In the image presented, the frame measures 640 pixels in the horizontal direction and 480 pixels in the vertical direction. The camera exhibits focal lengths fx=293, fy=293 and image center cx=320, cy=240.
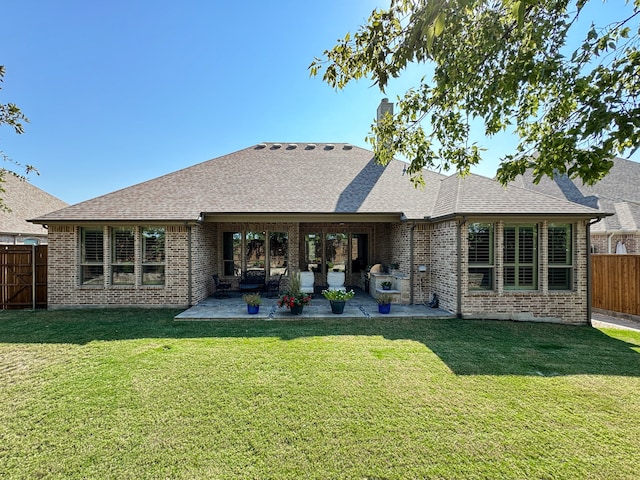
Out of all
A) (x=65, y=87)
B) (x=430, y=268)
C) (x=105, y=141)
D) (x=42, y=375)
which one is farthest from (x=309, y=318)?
(x=105, y=141)

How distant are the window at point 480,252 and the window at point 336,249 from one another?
6.14 m

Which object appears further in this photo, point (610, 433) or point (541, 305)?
point (541, 305)

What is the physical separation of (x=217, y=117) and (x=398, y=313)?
38.7ft

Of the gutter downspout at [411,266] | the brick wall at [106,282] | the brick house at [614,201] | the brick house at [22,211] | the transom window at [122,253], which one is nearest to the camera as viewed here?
the brick wall at [106,282]

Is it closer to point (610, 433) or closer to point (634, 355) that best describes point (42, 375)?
point (610, 433)

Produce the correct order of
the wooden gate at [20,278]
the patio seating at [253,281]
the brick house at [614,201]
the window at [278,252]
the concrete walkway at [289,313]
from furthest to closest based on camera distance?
the brick house at [614,201] < the window at [278,252] < the patio seating at [253,281] < the wooden gate at [20,278] < the concrete walkway at [289,313]

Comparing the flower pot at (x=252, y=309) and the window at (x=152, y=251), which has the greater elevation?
the window at (x=152, y=251)

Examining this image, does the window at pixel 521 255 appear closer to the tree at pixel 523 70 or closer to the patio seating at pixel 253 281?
the tree at pixel 523 70

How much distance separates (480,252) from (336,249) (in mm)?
6570

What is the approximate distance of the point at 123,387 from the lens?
176 inches

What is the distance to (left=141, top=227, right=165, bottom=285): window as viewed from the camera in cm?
995

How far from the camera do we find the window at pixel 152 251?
995cm

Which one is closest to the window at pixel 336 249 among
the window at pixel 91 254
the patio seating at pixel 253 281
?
the patio seating at pixel 253 281

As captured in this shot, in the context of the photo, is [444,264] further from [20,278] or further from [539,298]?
[20,278]
